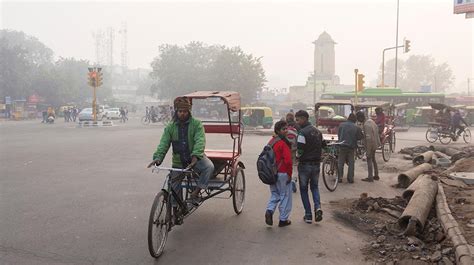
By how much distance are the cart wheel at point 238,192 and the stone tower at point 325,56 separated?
90067mm

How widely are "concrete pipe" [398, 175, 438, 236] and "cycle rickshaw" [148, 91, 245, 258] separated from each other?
2.52 meters

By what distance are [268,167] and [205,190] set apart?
3.19 ft

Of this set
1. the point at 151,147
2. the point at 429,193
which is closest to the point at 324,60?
the point at 151,147

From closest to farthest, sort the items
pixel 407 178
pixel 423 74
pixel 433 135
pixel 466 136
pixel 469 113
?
pixel 407 178 → pixel 433 135 → pixel 466 136 → pixel 469 113 → pixel 423 74

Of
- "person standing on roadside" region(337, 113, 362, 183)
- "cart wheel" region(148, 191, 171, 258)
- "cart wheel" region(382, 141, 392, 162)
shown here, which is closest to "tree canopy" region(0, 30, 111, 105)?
"cart wheel" region(382, 141, 392, 162)

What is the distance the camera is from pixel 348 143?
33.1 ft

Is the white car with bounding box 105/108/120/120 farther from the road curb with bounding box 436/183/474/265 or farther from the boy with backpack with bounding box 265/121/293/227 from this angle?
the road curb with bounding box 436/183/474/265

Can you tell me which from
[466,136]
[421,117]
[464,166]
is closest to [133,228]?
[464,166]

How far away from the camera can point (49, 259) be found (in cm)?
509

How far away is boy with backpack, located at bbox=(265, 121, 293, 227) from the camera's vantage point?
21.0 ft

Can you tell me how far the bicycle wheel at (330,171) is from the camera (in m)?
9.48

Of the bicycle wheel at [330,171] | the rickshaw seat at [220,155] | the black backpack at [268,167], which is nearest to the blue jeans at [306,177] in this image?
the black backpack at [268,167]

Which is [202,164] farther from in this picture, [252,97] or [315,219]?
[252,97]

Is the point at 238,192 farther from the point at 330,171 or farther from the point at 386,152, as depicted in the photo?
the point at 386,152
